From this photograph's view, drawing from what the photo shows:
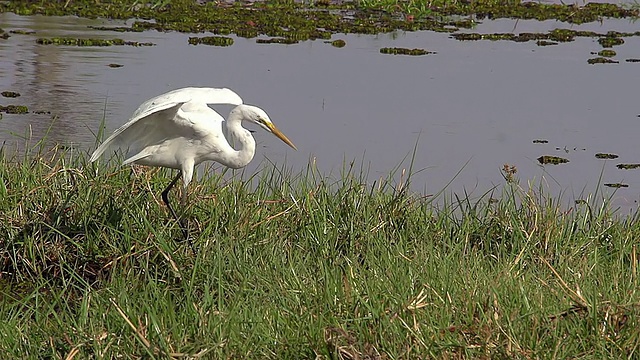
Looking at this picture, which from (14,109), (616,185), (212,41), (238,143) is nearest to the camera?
(238,143)

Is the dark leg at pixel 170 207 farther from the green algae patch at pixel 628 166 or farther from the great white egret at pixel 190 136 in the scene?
the green algae patch at pixel 628 166

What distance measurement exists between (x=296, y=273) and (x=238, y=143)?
122 cm

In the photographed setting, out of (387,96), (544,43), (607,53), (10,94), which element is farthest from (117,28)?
(607,53)

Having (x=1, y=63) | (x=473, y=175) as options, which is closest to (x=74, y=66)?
(x=1, y=63)

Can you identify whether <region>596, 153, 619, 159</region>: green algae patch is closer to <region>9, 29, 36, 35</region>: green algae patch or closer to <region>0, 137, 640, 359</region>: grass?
<region>0, 137, 640, 359</region>: grass

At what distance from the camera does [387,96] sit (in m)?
8.80

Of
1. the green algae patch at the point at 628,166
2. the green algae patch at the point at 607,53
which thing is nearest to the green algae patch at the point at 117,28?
the green algae patch at the point at 607,53

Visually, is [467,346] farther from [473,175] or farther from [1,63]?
[1,63]

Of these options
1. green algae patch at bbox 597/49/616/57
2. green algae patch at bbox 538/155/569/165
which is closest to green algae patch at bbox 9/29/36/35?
green algae patch at bbox 597/49/616/57

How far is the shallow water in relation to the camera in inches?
273

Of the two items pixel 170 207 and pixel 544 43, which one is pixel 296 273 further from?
pixel 544 43

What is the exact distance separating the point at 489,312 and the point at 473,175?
3.61 m

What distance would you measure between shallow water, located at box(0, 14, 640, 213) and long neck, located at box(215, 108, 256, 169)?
4.87 ft

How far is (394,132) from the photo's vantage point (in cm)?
766
